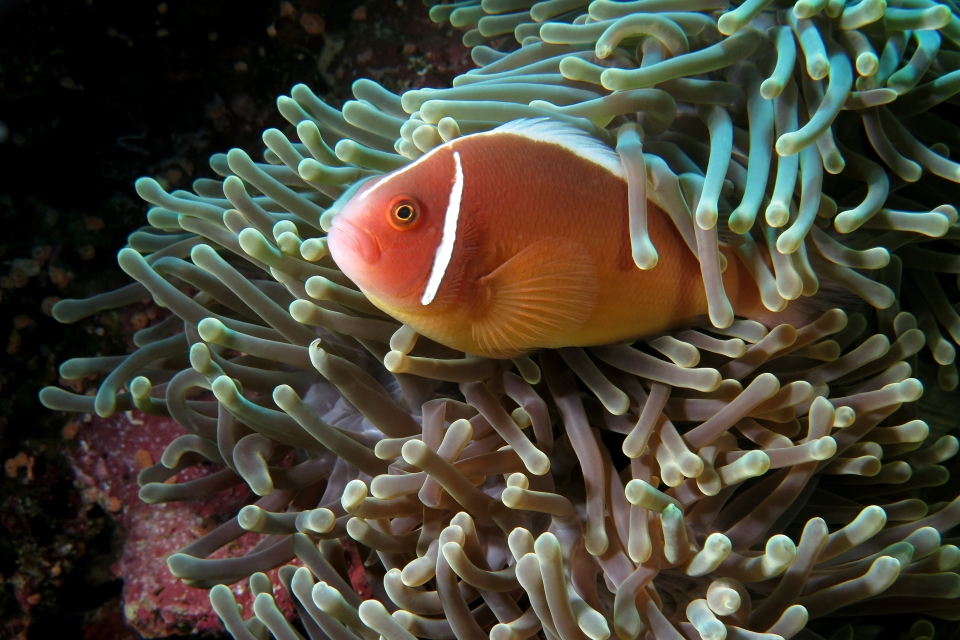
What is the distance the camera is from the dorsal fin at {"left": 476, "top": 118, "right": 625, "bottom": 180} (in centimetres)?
99

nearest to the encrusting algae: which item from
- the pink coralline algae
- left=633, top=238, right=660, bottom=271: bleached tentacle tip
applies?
left=633, top=238, right=660, bottom=271: bleached tentacle tip

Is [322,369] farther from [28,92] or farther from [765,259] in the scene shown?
[28,92]

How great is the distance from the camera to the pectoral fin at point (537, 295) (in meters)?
0.93

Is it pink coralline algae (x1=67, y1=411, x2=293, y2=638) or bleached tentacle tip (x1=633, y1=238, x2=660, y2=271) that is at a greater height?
bleached tentacle tip (x1=633, y1=238, x2=660, y2=271)

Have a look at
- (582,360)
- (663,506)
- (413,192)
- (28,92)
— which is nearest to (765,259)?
(582,360)

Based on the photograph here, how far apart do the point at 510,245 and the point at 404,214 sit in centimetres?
16

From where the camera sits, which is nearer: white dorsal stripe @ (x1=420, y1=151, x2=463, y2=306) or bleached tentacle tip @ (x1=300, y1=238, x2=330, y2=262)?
white dorsal stripe @ (x1=420, y1=151, x2=463, y2=306)

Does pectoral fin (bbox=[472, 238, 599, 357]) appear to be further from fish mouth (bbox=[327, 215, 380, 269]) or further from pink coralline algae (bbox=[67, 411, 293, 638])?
pink coralline algae (bbox=[67, 411, 293, 638])

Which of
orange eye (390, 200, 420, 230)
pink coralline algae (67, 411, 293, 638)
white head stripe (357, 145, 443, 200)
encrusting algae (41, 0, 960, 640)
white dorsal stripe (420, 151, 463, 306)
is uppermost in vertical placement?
white head stripe (357, 145, 443, 200)

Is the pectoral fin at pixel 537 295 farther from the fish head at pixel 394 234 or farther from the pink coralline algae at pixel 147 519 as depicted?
the pink coralline algae at pixel 147 519

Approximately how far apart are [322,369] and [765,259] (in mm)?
761

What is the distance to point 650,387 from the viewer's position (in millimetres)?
1115

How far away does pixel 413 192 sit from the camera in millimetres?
898

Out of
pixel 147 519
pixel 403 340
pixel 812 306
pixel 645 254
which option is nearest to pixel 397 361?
pixel 403 340
